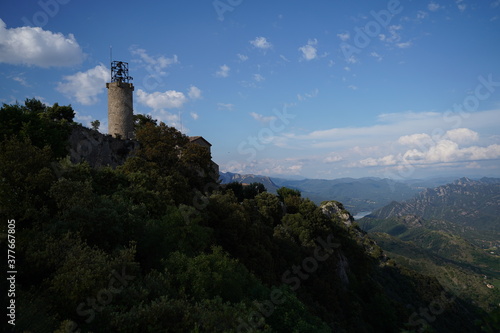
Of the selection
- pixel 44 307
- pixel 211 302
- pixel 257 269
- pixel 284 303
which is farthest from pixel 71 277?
pixel 257 269

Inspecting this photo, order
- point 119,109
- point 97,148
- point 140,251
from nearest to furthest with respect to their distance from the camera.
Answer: point 140,251 < point 97,148 < point 119,109

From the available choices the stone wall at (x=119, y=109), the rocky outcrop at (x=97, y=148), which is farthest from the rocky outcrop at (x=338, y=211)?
the rocky outcrop at (x=97, y=148)

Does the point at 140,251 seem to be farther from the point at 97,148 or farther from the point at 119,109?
the point at 119,109

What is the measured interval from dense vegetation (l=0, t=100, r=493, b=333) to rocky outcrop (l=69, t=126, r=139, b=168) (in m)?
2.02

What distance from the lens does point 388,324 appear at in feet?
140

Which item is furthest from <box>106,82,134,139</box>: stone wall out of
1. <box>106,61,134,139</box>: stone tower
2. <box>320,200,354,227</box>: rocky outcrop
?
<box>320,200,354,227</box>: rocky outcrop

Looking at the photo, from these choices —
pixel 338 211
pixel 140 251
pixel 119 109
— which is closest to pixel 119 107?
pixel 119 109

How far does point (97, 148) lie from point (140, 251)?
23.3m

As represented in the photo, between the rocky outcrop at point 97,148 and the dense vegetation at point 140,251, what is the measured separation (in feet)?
6.62

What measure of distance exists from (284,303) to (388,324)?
114ft

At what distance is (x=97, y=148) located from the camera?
117ft

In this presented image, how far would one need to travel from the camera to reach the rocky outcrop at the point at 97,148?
107 feet

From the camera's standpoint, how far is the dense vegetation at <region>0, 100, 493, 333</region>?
1046 cm

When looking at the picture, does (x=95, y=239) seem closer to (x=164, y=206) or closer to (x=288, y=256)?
(x=164, y=206)
